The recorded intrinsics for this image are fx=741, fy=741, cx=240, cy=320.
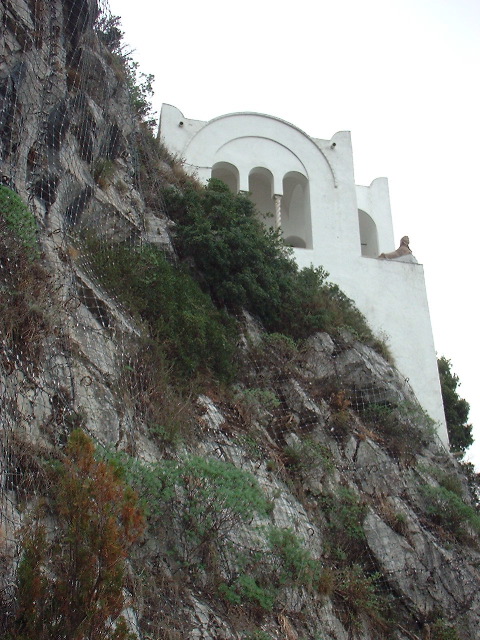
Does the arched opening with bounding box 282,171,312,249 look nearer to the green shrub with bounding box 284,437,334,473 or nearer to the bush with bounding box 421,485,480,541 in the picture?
the green shrub with bounding box 284,437,334,473

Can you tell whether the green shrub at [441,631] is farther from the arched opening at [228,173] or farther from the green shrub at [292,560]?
the arched opening at [228,173]

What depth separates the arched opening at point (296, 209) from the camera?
17703 mm

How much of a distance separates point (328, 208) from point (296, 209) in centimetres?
120

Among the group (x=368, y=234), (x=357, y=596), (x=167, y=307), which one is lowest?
(x=357, y=596)

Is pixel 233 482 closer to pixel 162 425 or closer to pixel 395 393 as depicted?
pixel 162 425

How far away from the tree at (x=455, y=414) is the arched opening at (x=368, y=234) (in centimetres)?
352

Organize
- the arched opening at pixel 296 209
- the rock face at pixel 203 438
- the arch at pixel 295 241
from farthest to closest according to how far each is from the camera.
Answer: the arch at pixel 295 241, the arched opening at pixel 296 209, the rock face at pixel 203 438

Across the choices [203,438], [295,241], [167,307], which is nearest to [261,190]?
[295,241]

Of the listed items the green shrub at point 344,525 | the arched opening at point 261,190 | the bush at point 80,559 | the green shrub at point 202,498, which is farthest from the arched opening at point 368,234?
the bush at point 80,559

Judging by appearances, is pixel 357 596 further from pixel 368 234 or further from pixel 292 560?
pixel 368 234

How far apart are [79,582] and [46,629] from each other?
36 centimetres

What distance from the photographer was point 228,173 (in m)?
18.1

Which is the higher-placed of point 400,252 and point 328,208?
point 328,208

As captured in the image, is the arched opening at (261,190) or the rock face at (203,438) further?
the arched opening at (261,190)
